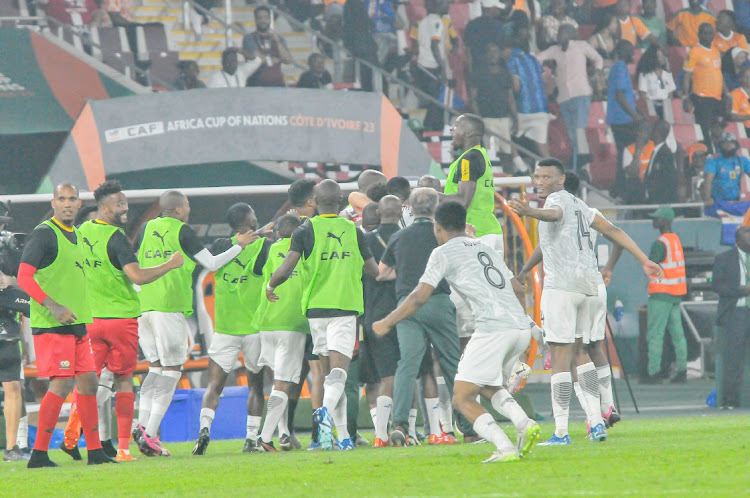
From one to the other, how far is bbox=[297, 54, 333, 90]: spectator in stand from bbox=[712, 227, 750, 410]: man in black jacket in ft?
25.1

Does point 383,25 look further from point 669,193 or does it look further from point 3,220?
point 3,220

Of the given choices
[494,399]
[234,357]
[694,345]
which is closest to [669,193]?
[694,345]

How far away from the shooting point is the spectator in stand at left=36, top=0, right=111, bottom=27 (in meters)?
21.3

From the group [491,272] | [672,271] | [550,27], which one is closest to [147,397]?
[491,272]

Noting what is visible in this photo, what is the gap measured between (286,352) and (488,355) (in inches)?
115

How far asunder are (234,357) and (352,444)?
1426mm

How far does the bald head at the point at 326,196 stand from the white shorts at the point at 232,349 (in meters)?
1.65

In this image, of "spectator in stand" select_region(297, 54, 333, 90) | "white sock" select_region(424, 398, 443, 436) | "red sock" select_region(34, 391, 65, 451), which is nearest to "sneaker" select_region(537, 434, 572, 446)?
"white sock" select_region(424, 398, 443, 436)

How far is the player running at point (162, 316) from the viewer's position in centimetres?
1164

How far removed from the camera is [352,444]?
11.3 metres

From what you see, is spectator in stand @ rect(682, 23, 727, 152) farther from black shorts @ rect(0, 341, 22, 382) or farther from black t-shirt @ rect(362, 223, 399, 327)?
black shorts @ rect(0, 341, 22, 382)

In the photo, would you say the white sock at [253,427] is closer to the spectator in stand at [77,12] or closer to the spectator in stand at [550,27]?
the spectator in stand at [77,12]

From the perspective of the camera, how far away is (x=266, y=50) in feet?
71.8

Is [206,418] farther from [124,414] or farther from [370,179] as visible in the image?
[370,179]
